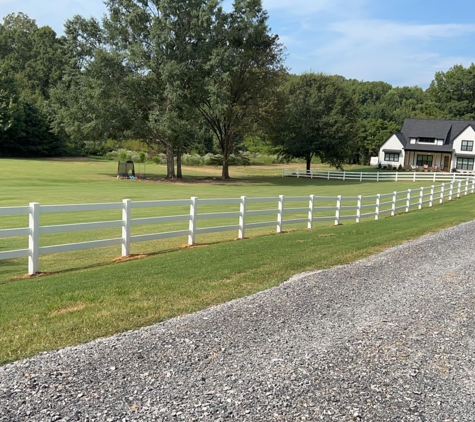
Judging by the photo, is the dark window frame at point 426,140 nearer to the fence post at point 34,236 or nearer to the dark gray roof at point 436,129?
the dark gray roof at point 436,129

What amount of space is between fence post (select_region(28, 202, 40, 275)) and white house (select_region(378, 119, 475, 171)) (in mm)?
66663

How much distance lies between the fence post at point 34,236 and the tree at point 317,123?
157ft

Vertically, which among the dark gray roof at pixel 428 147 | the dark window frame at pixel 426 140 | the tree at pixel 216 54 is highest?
the tree at pixel 216 54

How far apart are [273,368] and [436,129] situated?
7386 centimetres

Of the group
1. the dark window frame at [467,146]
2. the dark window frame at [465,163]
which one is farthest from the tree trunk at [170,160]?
the dark window frame at [467,146]

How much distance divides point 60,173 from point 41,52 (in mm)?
60454

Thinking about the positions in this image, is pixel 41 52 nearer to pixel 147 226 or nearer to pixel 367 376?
pixel 147 226

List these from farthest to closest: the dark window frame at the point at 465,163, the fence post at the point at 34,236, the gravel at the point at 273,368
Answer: the dark window frame at the point at 465,163
the fence post at the point at 34,236
the gravel at the point at 273,368

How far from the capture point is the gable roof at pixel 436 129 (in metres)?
70.1

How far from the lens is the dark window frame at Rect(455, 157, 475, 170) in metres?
68.8

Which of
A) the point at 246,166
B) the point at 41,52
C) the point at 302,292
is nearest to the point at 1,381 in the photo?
the point at 302,292

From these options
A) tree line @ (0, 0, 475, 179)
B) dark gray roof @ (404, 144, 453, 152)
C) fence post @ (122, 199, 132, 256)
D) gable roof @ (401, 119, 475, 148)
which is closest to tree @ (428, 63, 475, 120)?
gable roof @ (401, 119, 475, 148)

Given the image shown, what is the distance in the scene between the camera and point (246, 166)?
252 ft

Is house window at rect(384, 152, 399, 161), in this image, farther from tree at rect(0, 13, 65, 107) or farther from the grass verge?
the grass verge
